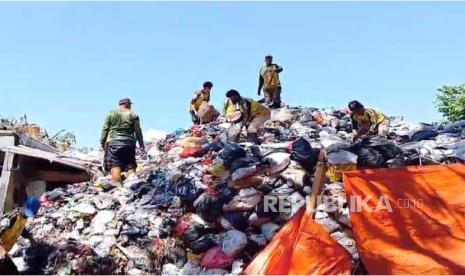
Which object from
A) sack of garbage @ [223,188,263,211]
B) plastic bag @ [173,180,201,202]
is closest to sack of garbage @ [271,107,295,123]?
plastic bag @ [173,180,201,202]

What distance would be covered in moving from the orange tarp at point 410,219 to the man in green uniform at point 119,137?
3.28 meters

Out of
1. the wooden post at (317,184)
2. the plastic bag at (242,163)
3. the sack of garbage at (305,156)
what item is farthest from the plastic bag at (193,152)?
the wooden post at (317,184)

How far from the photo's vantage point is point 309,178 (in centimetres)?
556

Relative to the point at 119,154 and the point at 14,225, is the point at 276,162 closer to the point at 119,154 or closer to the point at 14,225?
the point at 119,154

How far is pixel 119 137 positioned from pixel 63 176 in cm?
311

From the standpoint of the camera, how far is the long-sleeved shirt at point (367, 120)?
7141 mm

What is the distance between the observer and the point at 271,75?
10.7 meters

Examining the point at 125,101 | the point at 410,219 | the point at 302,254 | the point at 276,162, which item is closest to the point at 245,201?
the point at 276,162

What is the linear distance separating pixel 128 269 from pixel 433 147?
151 inches

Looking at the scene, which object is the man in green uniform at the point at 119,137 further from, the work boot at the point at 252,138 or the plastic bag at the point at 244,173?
the plastic bag at the point at 244,173

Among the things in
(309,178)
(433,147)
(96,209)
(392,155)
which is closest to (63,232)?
(96,209)

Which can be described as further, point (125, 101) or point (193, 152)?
point (193, 152)

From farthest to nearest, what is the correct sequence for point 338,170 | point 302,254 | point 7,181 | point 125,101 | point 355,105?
point 7,181
point 355,105
point 125,101
point 338,170
point 302,254

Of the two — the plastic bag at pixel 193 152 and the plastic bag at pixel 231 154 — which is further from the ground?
the plastic bag at pixel 193 152
